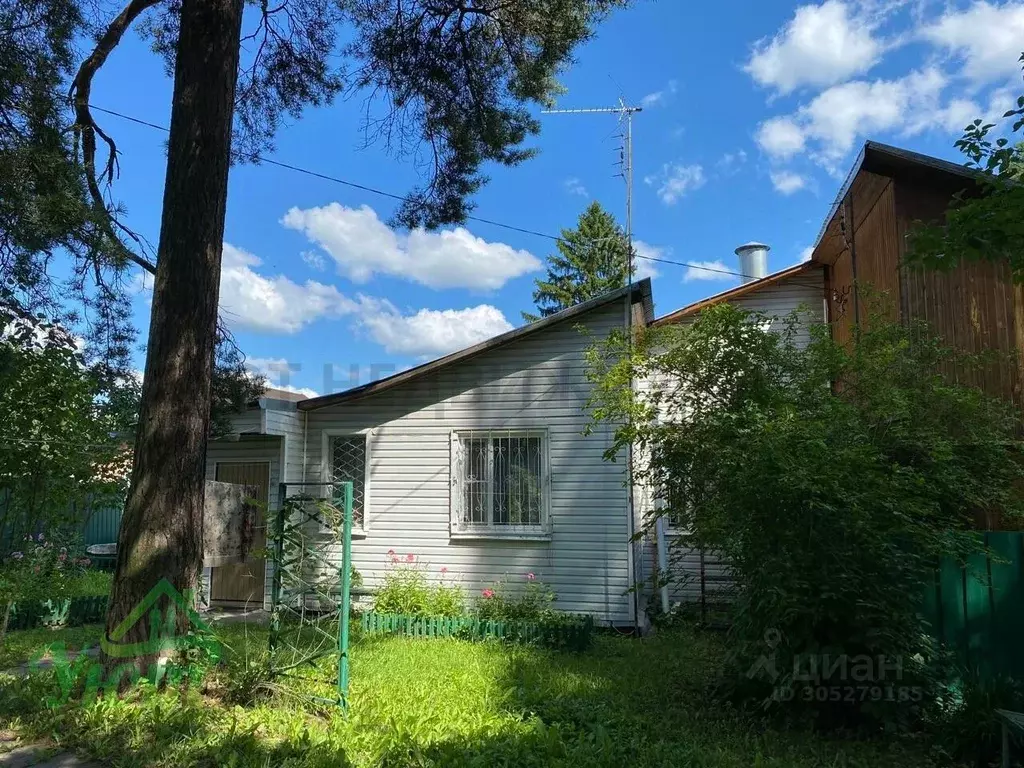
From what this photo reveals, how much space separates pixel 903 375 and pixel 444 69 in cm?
660

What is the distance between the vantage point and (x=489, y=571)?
894 cm

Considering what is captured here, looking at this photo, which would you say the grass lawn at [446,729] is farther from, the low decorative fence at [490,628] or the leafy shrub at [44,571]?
the leafy shrub at [44,571]

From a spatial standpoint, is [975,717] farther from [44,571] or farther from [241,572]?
[44,571]

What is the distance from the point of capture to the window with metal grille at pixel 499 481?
9000 millimetres

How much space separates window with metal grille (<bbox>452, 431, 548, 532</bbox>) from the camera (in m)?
9.00

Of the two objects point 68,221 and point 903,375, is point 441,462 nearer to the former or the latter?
point 68,221

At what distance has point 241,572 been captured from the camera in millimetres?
10320

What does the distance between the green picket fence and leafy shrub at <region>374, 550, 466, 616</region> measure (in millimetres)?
5418

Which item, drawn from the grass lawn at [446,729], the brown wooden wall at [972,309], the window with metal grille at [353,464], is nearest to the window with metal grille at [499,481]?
the window with metal grille at [353,464]

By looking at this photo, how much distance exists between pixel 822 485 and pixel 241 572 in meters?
8.87

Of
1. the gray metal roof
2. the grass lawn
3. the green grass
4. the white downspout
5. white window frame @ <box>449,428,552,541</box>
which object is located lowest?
the green grass

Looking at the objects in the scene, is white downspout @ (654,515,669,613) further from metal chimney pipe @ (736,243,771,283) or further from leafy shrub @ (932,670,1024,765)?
metal chimney pipe @ (736,243,771,283)

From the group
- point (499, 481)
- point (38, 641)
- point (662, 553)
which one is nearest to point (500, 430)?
point (499, 481)

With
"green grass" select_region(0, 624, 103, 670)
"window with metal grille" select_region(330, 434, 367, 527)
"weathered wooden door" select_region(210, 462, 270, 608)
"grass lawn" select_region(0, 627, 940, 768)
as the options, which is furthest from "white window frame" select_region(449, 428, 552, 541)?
"green grass" select_region(0, 624, 103, 670)
